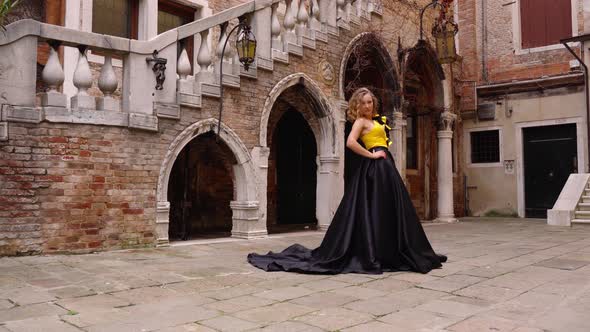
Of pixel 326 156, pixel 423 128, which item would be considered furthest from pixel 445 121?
pixel 326 156

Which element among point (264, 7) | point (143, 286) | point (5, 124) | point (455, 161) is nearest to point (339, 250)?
point (143, 286)

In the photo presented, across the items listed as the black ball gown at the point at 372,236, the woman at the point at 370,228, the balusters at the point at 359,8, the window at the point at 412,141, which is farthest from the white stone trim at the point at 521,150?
the black ball gown at the point at 372,236

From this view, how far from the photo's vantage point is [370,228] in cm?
524

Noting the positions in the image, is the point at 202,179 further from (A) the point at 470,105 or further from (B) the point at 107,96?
(A) the point at 470,105

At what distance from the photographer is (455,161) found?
1534cm

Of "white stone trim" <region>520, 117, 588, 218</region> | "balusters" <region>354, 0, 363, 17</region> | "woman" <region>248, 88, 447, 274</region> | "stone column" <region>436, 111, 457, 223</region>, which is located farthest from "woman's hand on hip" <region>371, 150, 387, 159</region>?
"white stone trim" <region>520, 117, 588, 218</region>

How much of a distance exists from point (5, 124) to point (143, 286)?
2.80m

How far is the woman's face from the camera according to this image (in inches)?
217

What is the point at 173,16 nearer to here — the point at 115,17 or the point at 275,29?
the point at 115,17

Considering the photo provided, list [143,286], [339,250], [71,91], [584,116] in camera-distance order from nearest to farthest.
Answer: [143,286]
[339,250]
[71,91]
[584,116]

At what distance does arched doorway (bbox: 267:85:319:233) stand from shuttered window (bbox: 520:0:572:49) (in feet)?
25.3

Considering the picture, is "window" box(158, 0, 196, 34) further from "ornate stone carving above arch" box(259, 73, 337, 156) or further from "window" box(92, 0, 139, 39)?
"ornate stone carving above arch" box(259, 73, 337, 156)

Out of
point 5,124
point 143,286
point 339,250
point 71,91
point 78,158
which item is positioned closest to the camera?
point 143,286

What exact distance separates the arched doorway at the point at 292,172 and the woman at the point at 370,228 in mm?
5868
